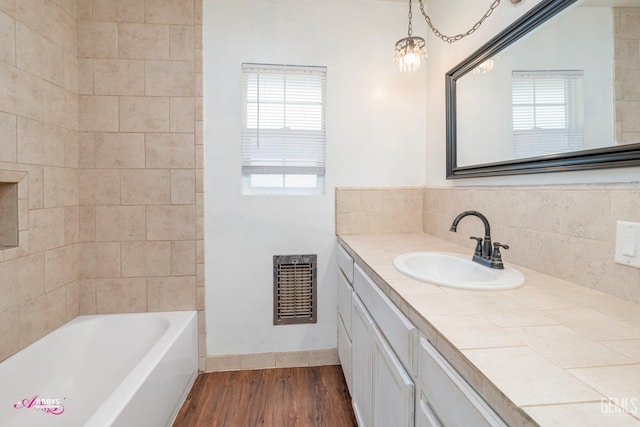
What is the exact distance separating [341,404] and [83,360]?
4.91 ft

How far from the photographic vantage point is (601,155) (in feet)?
2.94

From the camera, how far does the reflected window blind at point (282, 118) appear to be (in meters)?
2.00

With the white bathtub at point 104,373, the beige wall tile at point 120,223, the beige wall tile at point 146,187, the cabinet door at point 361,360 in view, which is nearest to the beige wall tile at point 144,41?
the beige wall tile at point 146,187

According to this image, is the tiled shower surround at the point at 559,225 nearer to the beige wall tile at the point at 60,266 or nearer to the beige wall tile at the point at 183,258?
the beige wall tile at the point at 183,258

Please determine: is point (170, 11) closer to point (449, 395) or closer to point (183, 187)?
point (183, 187)

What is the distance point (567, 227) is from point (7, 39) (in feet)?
8.19

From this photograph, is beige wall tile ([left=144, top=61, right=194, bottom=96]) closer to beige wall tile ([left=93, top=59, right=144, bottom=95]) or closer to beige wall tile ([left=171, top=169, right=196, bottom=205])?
beige wall tile ([left=93, top=59, right=144, bottom=95])

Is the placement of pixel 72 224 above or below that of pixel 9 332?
above

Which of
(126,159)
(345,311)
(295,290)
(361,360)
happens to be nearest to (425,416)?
(361,360)

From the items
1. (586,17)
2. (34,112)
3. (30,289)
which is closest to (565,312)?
(586,17)

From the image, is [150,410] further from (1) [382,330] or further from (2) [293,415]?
(1) [382,330]

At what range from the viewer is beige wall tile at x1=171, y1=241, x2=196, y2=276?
1956 mm

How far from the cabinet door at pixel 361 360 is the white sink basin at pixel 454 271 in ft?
0.97

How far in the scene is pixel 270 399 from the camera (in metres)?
1.71
